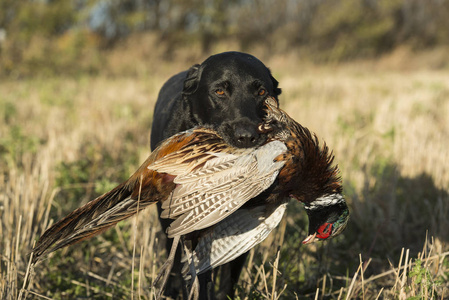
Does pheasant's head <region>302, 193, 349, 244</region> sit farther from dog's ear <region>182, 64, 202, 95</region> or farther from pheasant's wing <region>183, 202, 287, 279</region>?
dog's ear <region>182, 64, 202, 95</region>

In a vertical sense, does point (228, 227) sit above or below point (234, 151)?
below

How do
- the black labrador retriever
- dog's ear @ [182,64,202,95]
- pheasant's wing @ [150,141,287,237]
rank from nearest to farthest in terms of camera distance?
pheasant's wing @ [150,141,287,237], the black labrador retriever, dog's ear @ [182,64,202,95]

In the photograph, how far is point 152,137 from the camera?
10.5 ft

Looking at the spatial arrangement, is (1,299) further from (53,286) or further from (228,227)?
(228,227)

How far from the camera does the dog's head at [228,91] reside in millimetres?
2334

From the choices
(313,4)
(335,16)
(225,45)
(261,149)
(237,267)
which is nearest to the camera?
(261,149)

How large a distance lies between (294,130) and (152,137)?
1507 mm

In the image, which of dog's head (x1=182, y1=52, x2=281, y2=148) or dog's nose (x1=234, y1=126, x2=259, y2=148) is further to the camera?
dog's head (x1=182, y1=52, x2=281, y2=148)

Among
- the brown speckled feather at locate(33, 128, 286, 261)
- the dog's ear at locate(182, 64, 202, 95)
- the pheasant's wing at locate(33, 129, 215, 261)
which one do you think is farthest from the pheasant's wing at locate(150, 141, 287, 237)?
the dog's ear at locate(182, 64, 202, 95)

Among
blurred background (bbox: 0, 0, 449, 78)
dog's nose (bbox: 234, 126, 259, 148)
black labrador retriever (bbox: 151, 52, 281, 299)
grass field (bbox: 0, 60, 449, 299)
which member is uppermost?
blurred background (bbox: 0, 0, 449, 78)

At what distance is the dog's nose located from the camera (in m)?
2.00

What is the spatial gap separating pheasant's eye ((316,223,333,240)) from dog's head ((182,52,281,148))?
0.59m

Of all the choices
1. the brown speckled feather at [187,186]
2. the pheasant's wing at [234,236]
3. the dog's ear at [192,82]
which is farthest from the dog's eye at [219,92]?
the pheasant's wing at [234,236]

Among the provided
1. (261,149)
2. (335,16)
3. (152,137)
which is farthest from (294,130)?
(335,16)
